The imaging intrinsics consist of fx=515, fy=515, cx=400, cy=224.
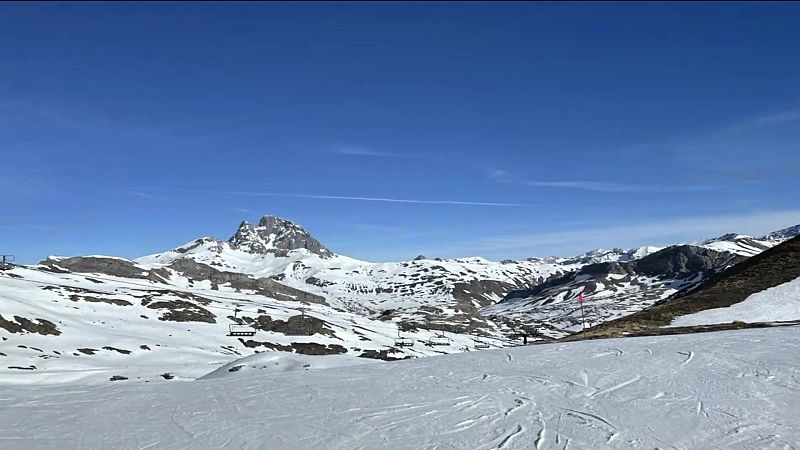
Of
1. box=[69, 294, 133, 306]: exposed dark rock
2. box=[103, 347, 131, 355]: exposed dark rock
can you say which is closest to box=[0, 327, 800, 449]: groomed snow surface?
box=[103, 347, 131, 355]: exposed dark rock

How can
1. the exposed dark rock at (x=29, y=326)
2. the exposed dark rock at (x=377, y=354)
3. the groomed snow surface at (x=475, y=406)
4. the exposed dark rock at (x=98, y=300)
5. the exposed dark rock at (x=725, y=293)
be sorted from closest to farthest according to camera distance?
the groomed snow surface at (x=475, y=406) < the exposed dark rock at (x=725, y=293) < the exposed dark rock at (x=29, y=326) < the exposed dark rock at (x=377, y=354) < the exposed dark rock at (x=98, y=300)

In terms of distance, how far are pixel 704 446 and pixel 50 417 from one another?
60.4 ft

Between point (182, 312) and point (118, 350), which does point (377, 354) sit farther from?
point (118, 350)

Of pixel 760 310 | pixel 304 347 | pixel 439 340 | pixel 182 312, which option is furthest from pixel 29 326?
pixel 439 340

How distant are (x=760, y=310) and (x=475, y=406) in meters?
30.1

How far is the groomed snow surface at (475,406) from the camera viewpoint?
12000 millimetres

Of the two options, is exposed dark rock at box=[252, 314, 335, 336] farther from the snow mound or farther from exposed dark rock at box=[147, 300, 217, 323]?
the snow mound

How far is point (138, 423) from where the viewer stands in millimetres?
15164

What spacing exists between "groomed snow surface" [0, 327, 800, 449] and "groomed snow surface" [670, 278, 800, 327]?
1200cm

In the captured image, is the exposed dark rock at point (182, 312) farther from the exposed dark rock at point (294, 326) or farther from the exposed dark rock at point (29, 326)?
the exposed dark rock at point (29, 326)

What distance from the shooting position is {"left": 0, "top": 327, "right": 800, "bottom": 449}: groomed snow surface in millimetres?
12000

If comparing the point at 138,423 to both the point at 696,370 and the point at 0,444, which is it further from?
the point at 696,370

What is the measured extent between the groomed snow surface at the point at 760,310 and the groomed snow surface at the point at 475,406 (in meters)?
12.0

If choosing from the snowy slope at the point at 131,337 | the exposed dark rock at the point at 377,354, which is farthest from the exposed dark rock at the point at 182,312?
the exposed dark rock at the point at 377,354
